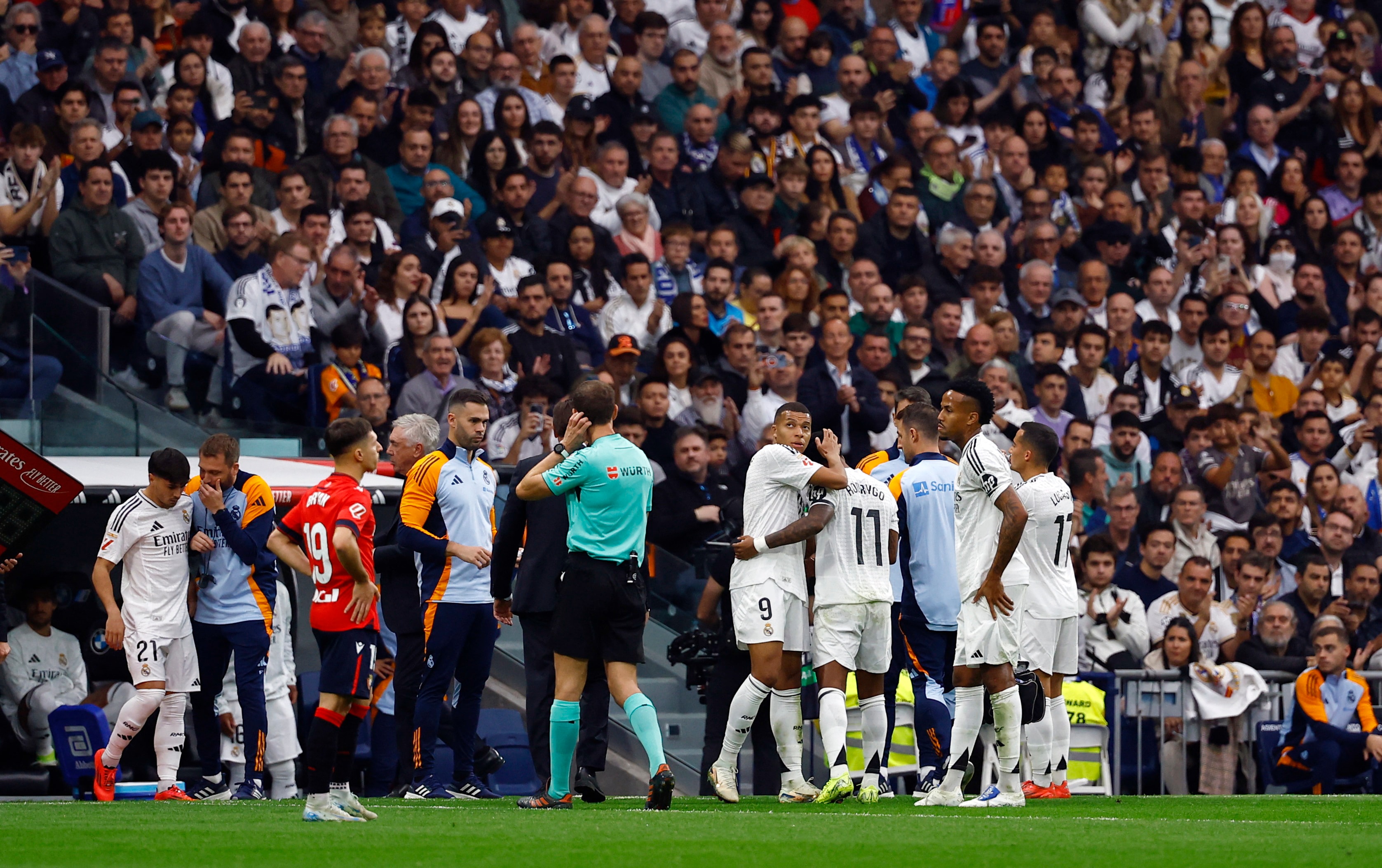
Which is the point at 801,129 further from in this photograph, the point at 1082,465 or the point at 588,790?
the point at 588,790

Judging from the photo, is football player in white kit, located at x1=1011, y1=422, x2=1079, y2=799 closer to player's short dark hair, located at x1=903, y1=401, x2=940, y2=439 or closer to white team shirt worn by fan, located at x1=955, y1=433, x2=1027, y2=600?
player's short dark hair, located at x1=903, y1=401, x2=940, y2=439

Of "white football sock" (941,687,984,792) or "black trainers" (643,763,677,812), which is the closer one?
"black trainers" (643,763,677,812)

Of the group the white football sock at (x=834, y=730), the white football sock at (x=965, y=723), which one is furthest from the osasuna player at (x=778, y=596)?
the white football sock at (x=965, y=723)

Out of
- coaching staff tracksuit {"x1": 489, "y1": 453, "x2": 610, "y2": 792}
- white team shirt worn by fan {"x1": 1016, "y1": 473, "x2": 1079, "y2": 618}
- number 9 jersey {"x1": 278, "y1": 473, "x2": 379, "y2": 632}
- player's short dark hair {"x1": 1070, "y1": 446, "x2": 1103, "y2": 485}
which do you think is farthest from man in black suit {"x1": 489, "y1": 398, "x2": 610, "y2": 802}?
player's short dark hair {"x1": 1070, "y1": 446, "x2": 1103, "y2": 485}

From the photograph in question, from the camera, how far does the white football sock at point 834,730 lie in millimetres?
10672

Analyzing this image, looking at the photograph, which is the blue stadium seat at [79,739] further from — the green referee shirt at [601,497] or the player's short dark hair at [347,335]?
A: the green referee shirt at [601,497]

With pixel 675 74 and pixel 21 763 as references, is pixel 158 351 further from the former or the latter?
pixel 675 74

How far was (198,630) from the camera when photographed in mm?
11844

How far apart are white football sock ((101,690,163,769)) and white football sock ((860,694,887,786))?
4184 millimetres

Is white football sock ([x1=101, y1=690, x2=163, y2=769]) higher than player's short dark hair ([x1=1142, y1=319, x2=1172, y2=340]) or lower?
lower

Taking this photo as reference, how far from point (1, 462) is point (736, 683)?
4.74m

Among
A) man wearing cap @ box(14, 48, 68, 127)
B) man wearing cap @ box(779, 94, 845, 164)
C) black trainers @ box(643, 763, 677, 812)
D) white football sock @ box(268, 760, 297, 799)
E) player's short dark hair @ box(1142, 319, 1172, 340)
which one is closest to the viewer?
black trainers @ box(643, 763, 677, 812)

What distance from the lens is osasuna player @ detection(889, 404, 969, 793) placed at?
38.0 feet

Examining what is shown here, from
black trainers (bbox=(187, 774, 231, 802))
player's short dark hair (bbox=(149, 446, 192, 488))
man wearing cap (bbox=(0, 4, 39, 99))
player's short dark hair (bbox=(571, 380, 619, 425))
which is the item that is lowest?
black trainers (bbox=(187, 774, 231, 802))
